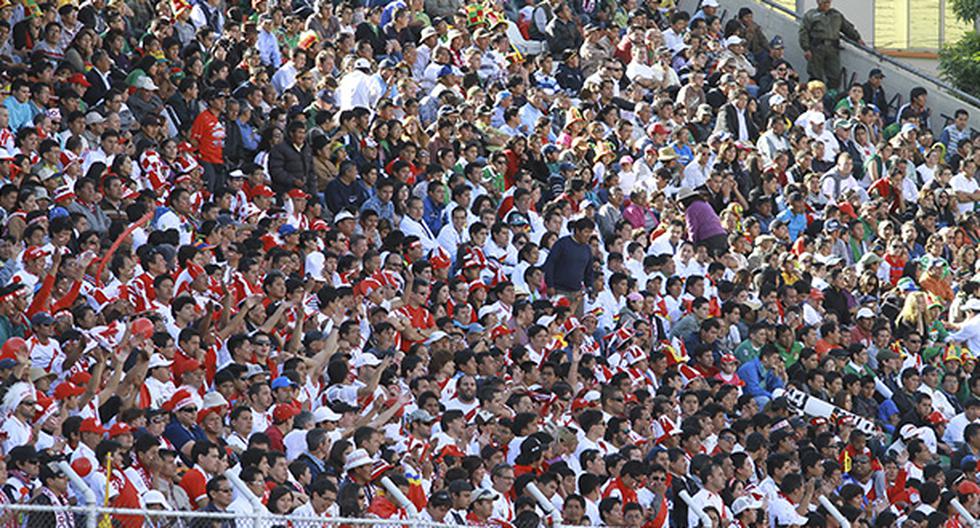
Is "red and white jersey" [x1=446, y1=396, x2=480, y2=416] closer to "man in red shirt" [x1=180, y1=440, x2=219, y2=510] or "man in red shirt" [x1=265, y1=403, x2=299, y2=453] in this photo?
"man in red shirt" [x1=265, y1=403, x2=299, y2=453]

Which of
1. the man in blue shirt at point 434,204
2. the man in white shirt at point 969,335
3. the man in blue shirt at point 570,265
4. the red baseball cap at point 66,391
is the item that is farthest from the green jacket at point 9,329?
the man in white shirt at point 969,335

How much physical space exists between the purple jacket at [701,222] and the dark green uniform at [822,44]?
22.6ft

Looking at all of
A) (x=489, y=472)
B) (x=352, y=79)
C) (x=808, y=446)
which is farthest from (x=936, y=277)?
(x=489, y=472)

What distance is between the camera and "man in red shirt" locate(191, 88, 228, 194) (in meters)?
19.0

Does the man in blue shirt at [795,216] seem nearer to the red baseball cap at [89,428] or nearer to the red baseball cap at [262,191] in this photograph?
the red baseball cap at [262,191]

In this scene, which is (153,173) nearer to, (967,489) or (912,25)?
(967,489)

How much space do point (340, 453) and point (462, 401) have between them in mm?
2145

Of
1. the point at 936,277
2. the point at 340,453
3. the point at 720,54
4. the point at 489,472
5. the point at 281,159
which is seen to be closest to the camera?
the point at 340,453

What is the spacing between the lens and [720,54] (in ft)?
88.9

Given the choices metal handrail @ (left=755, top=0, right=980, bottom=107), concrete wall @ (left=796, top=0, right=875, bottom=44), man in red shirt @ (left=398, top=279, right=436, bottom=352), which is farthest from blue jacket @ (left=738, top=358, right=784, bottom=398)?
concrete wall @ (left=796, top=0, right=875, bottom=44)

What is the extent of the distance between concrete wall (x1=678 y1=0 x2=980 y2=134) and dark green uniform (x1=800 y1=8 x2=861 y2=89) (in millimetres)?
255

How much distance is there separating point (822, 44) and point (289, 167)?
11254 millimetres

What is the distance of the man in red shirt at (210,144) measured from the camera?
62.4 feet

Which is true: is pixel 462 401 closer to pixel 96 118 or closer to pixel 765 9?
pixel 96 118
